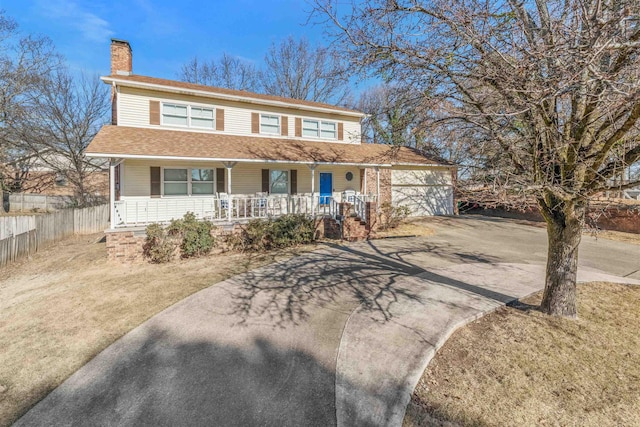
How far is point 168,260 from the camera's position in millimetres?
9250

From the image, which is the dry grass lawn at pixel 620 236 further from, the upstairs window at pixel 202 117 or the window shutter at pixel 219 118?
the upstairs window at pixel 202 117

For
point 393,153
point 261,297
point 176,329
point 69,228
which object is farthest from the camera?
point 69,228

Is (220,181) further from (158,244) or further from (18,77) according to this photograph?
(18,77)

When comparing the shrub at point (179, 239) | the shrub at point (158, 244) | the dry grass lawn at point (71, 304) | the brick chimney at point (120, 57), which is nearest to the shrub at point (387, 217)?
the dry grass lawn at point (71, 304)

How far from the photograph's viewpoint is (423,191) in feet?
61.7

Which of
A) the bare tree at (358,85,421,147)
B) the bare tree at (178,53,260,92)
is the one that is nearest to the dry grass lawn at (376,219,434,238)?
the bare tree at (358,85,421,147)

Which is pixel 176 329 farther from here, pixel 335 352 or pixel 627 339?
pixel 627 339

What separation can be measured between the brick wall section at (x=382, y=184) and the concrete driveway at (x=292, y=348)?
9.38 metres

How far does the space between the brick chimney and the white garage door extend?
1460 cm

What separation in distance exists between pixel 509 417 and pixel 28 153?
3173 centimetres

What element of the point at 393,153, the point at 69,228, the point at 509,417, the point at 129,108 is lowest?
the point at 509,417

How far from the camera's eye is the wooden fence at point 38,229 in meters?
10.1

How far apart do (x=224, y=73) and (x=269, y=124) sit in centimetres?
1874

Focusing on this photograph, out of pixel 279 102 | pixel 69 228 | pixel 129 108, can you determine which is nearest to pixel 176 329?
pixel 129 108
